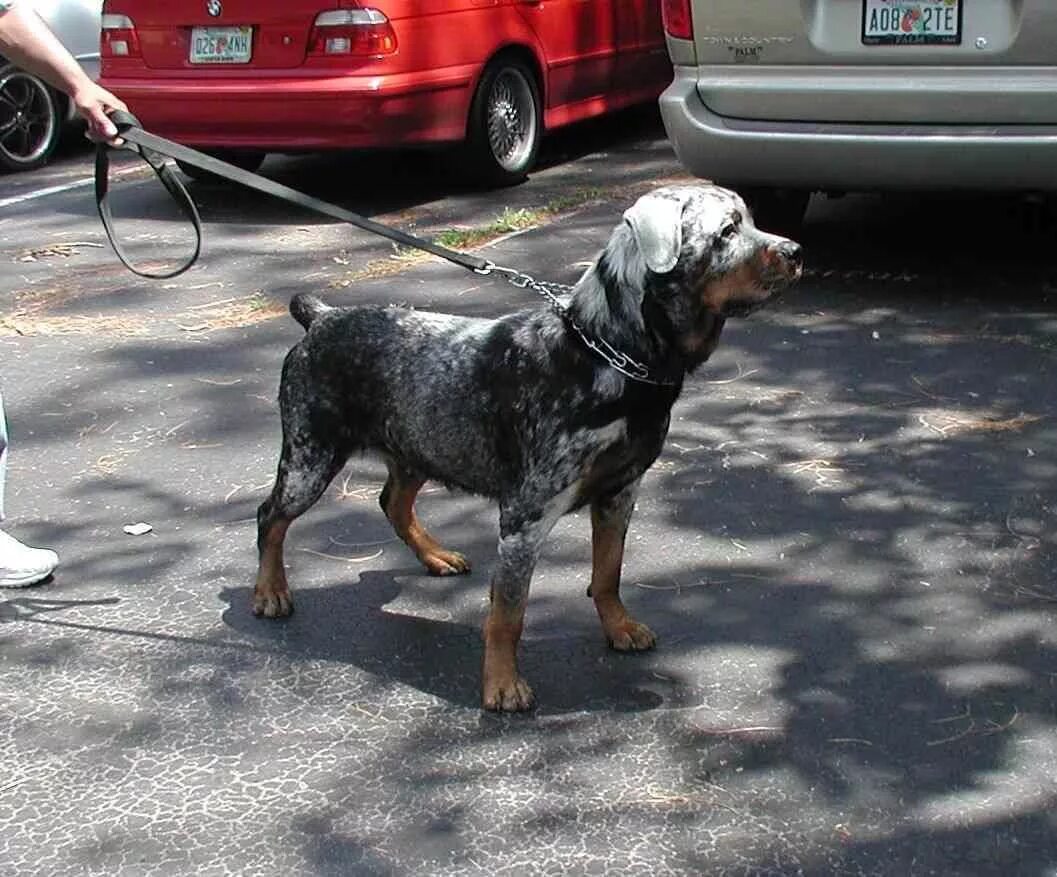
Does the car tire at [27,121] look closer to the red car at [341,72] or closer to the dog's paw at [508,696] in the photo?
the red car at [341,72]

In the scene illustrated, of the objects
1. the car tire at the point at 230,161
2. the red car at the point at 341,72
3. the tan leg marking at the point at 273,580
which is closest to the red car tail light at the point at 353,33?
the red car at the point at 341,72

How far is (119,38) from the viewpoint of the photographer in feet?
32.4

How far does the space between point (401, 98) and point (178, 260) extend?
62.6 inches

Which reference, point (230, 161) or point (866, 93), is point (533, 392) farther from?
point (230, 161)

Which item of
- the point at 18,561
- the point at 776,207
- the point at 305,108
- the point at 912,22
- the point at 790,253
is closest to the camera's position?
the point at 790,253

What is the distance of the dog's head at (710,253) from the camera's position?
3.89 metres

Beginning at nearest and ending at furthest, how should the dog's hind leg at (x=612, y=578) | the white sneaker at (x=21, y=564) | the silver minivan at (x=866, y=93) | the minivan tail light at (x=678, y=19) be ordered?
the dog's hind leg at (x=612, y=578) → the white sneaker at (x=21, y=564) → the silver minivan at (x=866, y=93) → the minivan tail light at (x=678, y=19)

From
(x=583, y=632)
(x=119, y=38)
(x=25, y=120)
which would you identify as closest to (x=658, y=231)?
(x=583, y=632)

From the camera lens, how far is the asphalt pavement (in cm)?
370

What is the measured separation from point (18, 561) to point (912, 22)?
170 inches

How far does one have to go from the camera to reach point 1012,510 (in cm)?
529

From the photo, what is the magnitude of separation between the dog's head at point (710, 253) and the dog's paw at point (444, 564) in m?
1.41

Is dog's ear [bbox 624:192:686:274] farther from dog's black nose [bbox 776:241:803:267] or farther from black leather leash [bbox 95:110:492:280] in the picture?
black leather leash [bbox 95:110:492:280]

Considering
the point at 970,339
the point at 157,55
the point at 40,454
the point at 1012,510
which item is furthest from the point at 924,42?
the point at 157,55
